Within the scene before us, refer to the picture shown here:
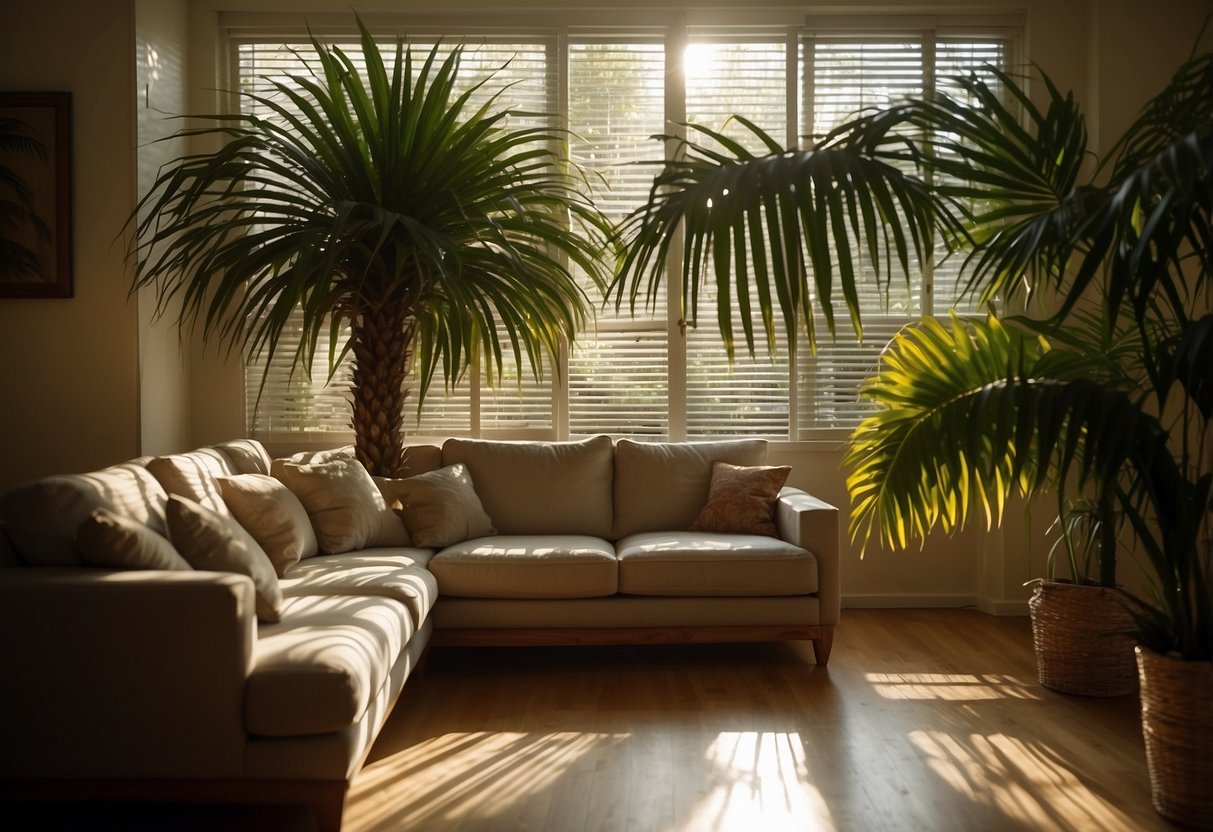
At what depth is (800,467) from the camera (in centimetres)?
502

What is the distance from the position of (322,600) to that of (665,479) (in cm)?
193

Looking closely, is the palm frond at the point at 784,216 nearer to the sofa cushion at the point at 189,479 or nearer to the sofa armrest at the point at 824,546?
the sofa cushion at the point at 189,479

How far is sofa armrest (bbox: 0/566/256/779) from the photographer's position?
231cm

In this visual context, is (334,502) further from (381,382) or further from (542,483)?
(542,483)

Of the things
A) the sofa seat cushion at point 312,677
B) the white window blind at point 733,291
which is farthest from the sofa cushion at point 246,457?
the white window blind at point 733,291

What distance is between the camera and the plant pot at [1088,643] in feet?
11.6

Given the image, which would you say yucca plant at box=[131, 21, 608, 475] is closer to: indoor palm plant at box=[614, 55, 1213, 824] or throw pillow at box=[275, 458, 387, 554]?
throw pillow at box=[275, 458, 387, 554]

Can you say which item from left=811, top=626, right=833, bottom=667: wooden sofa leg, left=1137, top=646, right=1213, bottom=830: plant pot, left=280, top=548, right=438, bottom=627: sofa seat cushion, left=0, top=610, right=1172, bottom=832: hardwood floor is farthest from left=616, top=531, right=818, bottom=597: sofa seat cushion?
left=1137, top=646, right=1213, bottom=830: plant pot

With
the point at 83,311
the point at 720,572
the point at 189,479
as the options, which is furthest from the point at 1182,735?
the point at 83,311

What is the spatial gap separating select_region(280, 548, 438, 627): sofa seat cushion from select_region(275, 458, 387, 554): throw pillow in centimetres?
7

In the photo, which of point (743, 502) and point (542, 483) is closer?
point (743, 502)

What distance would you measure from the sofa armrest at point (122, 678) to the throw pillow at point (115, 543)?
0.50 ft

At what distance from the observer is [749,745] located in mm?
3076

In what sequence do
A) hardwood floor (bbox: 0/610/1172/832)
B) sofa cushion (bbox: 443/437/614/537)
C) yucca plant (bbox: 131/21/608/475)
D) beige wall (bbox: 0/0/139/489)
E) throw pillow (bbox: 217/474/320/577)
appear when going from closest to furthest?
hardwood floor (bbox: 0/610/1172/832) < throw pillow (bbox: 217/474/320/577) < yucca plant (bbox: 131/21/608/475) < beige wall (bbox: 0/0/139/489) < sofa cushion (bbox: 443/437/614/537)
